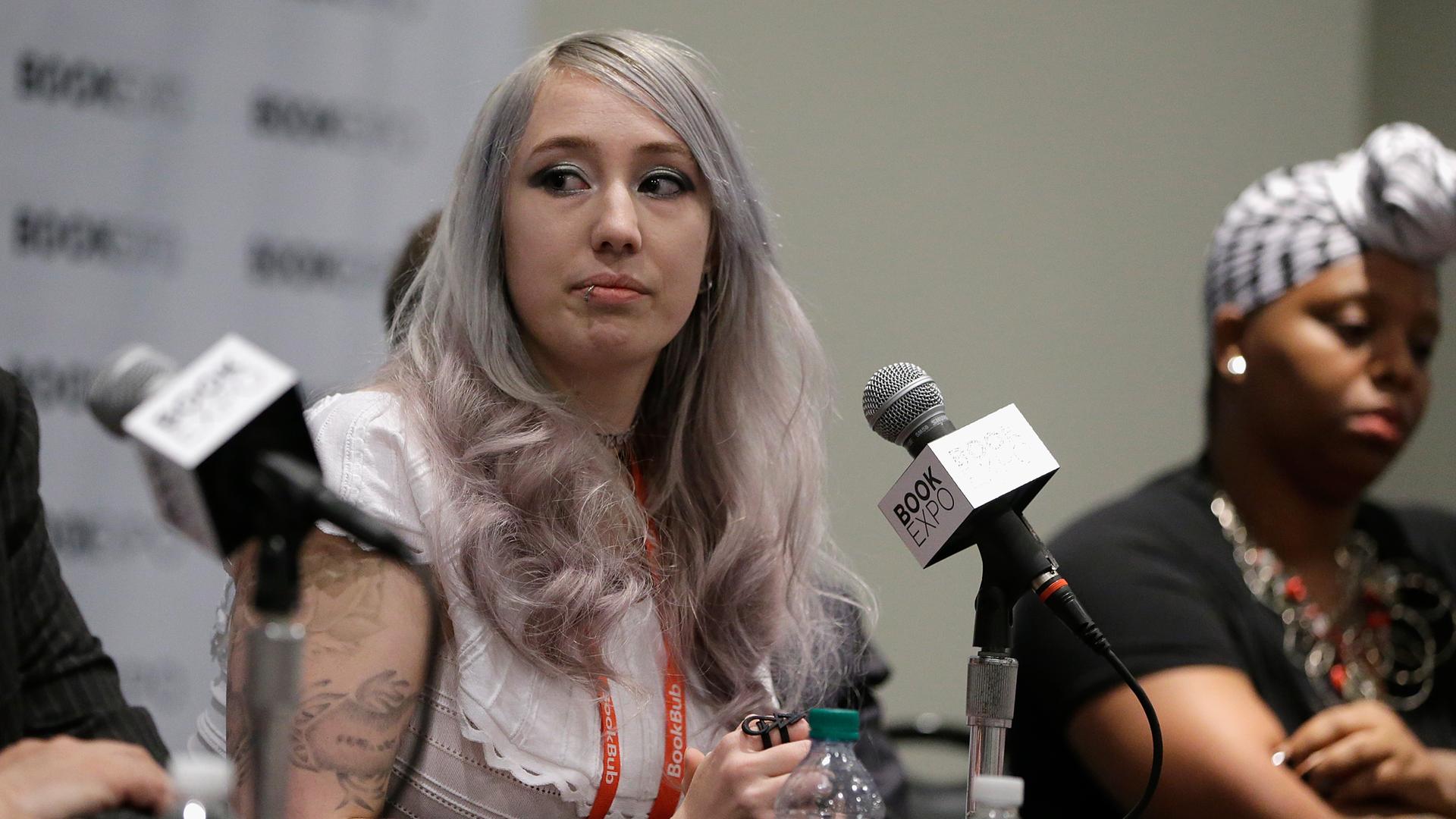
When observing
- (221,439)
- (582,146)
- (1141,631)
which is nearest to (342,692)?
(221,439)

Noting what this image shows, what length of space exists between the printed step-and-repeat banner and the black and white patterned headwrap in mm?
1471

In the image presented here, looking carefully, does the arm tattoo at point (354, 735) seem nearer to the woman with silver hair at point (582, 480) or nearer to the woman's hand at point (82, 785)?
the woman with silver hair at point (582, 480)

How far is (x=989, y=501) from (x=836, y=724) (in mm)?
248

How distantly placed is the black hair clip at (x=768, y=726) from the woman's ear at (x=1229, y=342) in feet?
4.53

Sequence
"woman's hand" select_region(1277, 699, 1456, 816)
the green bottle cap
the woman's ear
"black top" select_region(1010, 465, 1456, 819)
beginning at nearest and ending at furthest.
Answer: the green bottle cap
"woman's hand" select_region(1277, 699, 1456, 816)
"black top" select_region(1010, 465, 1456, 819)
the woman's ear

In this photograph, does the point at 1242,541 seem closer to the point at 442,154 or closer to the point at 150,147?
the point at 442,154

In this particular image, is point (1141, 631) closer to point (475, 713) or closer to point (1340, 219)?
point (1340, 219)

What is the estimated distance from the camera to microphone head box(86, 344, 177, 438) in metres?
1.04

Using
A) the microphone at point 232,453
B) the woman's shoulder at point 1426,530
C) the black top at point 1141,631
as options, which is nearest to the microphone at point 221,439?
the microphone at point 232,453

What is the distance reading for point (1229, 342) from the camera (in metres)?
2.59

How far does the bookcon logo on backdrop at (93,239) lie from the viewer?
2699 mm

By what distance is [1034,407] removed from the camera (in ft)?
13.6

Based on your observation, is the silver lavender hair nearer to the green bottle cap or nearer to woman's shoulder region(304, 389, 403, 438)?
woman's shoulder region(304, 389, 403, 438)

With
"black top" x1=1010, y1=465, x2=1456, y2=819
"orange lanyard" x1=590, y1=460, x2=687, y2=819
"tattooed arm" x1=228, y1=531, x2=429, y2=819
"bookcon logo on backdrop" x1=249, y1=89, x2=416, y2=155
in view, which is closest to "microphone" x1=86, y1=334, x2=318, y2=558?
"tattooed arm" x1=228, y1=531, x2=429, y2=819
